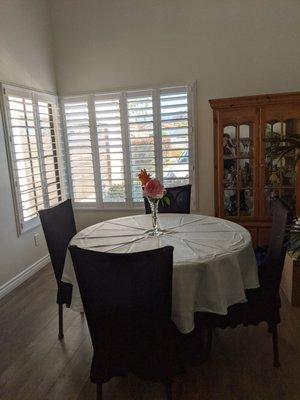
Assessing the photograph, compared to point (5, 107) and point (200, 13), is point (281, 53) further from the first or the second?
point (5, 107)

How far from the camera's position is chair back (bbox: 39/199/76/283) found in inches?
88.2

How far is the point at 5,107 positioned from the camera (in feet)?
10.1

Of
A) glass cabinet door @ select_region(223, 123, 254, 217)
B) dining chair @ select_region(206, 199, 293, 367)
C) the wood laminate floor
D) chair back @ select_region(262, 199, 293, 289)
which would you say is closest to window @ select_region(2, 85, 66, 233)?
the wood laminate floor

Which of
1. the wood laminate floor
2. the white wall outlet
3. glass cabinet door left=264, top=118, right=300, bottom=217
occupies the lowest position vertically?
the wood laminate floor

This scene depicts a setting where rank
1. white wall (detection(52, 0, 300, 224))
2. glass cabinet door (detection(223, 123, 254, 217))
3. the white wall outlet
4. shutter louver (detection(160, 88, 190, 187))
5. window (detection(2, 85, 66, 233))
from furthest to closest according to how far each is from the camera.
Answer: shutter louver (detection(160, 88, 190, 187)) → the white wall outlet → white wall (detection(52, 0, 300, 224)) → glass cabinet door (detection(223, 123, 254, 217)) → window (detection(2, 85, 66, 233))

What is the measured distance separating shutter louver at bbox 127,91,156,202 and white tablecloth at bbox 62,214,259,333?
66.8 inches

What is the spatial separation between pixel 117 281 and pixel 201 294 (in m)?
0.59

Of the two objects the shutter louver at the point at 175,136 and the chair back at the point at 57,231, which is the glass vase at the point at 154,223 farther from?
the shutter louver at the point at 175,136

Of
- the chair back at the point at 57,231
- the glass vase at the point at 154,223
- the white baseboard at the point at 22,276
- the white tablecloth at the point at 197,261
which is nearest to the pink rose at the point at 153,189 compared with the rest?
the glass vase at the point at 154,223

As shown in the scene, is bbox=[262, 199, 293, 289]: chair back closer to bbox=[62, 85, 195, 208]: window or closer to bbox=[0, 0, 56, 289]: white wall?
bbox=[62, 85, 195, 208]: window

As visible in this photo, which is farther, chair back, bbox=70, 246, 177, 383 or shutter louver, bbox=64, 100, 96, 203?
shutter louver, bbox=64, 100, 96, 203

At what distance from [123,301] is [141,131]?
9.17 ft

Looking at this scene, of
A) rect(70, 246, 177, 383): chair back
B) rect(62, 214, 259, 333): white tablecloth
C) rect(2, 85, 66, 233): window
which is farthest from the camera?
rect(2, 85, 66, 233): window

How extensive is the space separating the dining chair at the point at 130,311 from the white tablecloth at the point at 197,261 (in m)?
0.24
